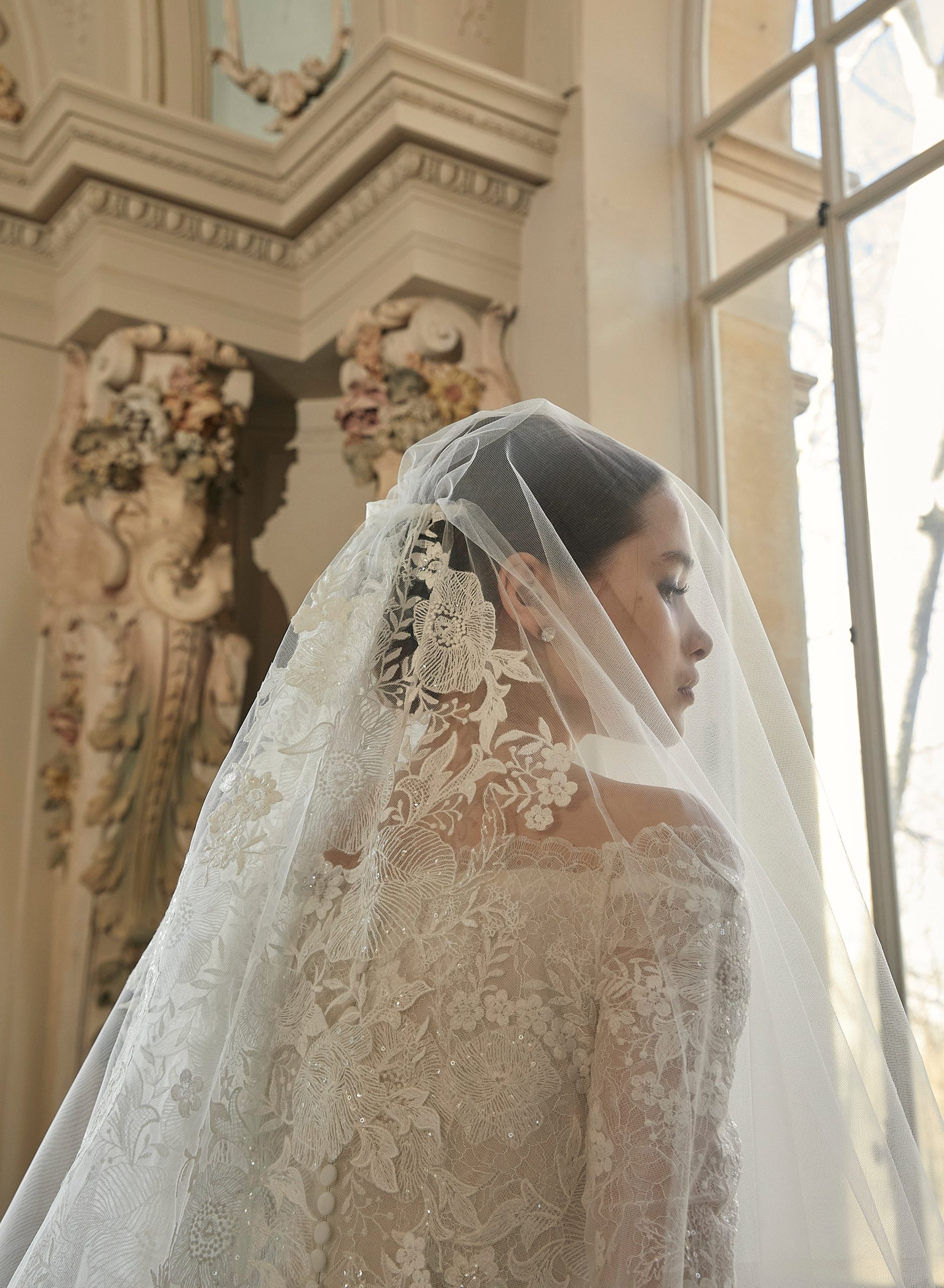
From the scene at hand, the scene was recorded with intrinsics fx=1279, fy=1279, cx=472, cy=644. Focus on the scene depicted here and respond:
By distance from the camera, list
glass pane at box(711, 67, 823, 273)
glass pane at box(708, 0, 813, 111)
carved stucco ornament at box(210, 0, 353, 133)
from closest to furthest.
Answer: glass pane at box(711, 67, 823, 273)
glass pane at box(708, 0, 813, 111)
carved stucco ornament at box(210, 0, 353, 133)

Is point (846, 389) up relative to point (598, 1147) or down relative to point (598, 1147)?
up

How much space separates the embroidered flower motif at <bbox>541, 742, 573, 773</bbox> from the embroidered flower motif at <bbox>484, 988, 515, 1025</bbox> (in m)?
0.24

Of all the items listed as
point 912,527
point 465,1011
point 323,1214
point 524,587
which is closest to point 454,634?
point 524,587

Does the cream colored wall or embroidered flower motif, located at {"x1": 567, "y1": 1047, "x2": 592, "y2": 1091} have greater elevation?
the cream colored wall

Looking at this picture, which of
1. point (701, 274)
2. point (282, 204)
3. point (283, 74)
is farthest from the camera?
point (283, 74)

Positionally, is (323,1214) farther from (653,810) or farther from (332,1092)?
(653,810)

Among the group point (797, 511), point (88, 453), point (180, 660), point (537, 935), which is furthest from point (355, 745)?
point (88, 453)

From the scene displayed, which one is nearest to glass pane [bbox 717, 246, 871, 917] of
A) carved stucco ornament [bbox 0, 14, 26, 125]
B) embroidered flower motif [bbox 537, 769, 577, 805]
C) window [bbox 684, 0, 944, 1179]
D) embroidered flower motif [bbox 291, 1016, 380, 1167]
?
window [bbox 684, 0, 944, 1179]

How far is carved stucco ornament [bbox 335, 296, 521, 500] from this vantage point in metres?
3.50

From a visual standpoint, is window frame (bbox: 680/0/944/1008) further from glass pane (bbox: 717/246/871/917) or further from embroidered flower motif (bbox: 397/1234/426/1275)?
embroidered flower motif (bbox: 397/1234/426/1275)

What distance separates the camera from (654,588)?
5.16 feet

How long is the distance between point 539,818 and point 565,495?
44 centimetres

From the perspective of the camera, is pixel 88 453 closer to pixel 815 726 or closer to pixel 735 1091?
pixel 815 726

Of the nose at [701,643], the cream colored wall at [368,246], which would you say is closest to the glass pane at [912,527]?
the cream colored wall at [368,246]
